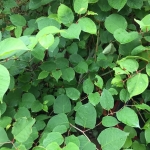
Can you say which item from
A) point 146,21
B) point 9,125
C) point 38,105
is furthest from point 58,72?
point 146,21

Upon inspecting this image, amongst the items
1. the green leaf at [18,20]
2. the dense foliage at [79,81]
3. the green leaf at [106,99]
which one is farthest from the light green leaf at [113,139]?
the green leaf at [18,20]

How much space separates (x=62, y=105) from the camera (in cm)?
115

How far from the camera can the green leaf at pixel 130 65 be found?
103cm

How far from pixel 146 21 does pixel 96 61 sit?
0.30 m

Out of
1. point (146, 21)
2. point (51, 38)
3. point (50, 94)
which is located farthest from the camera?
point (50, 94)

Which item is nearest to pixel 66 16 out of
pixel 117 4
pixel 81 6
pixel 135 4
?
pixel 81 6

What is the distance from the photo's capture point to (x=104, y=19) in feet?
4.05

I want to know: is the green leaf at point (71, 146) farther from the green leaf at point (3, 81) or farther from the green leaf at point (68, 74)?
the green leaf at point (68, 74)

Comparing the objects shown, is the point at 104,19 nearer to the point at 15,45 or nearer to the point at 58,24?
the point at 58,24

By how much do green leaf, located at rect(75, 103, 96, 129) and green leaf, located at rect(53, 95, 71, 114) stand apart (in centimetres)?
12

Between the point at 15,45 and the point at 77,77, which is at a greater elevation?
the point at 15,45

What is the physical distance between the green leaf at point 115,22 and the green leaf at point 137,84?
231 millimetres

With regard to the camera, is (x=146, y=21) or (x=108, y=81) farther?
(x=108, y=81)

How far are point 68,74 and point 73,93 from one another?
0.08 metres
